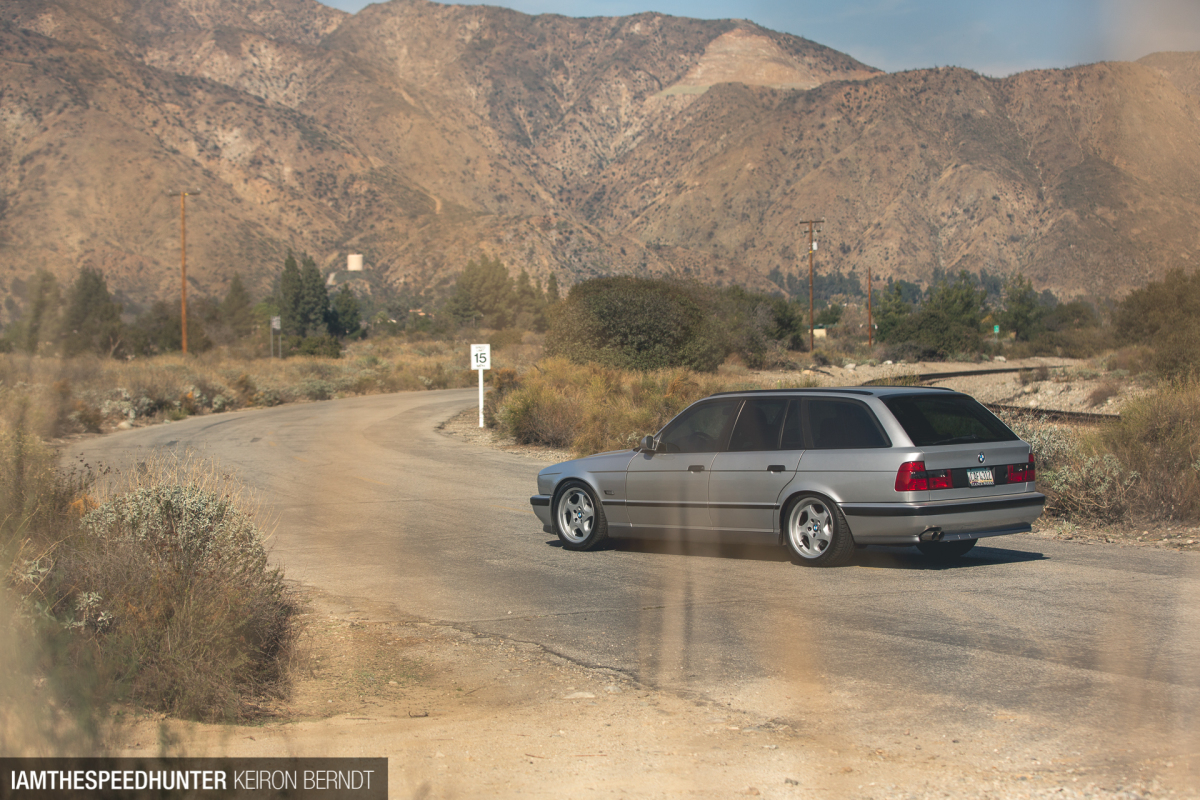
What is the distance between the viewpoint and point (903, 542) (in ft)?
29.7

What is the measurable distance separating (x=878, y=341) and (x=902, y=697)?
81.0 metres

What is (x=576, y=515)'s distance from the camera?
11125 mm

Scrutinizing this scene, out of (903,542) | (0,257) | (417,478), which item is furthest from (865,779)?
(0,257)

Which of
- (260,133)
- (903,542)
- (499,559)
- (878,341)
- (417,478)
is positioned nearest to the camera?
(903,542)

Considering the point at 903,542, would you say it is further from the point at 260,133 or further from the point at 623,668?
the point at 260,133

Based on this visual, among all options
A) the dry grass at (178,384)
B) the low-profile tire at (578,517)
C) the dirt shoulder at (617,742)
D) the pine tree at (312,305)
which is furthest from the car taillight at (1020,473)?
the pine tree at (312,305)

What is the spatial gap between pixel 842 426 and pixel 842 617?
2.33 meters

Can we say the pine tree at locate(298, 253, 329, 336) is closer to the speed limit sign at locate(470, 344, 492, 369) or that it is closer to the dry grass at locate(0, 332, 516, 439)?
the dry grass at locate(0, 332, 516, 439)

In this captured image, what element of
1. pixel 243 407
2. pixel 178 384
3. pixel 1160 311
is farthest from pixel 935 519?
pixel 1160 311

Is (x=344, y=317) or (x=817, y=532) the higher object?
(x=344, y=317)

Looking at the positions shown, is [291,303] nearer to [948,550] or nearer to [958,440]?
[948,550]

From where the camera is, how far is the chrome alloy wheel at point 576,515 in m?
11.0

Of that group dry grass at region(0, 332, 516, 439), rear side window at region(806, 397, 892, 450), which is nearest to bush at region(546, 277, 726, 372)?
dry grass at region(0, 332, 516, 439)

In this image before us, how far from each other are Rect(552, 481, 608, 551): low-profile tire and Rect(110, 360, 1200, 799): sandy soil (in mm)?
4094
